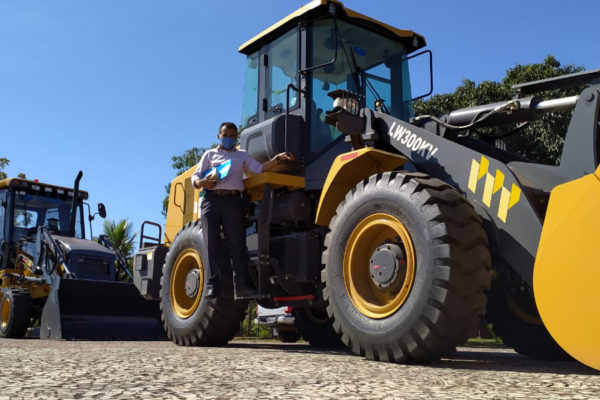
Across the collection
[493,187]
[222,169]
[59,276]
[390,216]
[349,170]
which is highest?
[222,169]

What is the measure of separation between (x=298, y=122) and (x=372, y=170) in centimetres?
122

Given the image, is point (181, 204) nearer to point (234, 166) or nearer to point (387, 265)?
point (234, 166)

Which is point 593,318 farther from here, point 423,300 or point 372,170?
point 372,170

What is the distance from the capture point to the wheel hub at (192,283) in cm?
644

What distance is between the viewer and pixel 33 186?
491 inches

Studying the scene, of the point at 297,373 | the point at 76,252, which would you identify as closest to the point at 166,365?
the point at 297,373

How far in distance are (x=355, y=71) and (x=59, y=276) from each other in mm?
6488

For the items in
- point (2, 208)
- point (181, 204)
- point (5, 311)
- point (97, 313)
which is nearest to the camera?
point (181, 204)

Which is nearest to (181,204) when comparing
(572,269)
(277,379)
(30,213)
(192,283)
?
(192,283)

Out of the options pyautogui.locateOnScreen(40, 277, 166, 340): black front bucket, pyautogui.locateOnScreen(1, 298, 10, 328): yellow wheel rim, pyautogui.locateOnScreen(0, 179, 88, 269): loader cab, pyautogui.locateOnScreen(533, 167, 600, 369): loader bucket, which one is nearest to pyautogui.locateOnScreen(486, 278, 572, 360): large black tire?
pyautogui.locateOnScreen(533, 167, 600, 369): loader bucket

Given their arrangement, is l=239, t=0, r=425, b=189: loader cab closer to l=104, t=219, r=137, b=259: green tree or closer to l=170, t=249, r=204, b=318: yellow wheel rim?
l=170, t=249, r=204, b=318: yellow wheel rim

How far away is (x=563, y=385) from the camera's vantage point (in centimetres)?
315

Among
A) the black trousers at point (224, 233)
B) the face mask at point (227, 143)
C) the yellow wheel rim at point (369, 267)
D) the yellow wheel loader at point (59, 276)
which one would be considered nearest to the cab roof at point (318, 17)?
the face mask at point (227, 143)

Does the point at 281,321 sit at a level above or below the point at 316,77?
below
